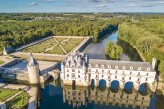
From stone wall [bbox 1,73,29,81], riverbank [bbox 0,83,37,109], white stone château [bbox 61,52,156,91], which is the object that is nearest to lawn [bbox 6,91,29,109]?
riverbank [bbox 0,83,37,109]

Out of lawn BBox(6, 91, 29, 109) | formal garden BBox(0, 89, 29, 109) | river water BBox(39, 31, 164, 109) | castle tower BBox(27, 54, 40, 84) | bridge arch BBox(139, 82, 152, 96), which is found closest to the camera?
lawn BBox(6, 91, 29, 109)

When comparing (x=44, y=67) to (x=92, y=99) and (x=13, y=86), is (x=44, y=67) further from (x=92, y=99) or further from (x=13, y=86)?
(x=92, y=99)

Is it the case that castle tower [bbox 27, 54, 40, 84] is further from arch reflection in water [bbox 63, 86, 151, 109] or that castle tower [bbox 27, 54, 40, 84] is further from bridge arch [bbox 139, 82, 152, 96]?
bridge arch [bbox 139, 82, 152, 96]

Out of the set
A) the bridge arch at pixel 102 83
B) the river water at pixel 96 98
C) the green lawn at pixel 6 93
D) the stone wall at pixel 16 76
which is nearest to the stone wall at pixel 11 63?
the stone wall at pixel 16 76

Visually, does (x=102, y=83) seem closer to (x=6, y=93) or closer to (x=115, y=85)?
(x=115, y=85)

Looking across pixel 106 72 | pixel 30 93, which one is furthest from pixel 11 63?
pixel 106 72

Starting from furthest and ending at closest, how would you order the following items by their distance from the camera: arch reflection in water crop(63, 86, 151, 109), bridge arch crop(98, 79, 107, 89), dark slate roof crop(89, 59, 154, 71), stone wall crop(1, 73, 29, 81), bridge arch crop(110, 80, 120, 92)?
stone wall crop(1, 73, 29, 81) → bridge arch crop(98, 79, 107, 89) → bridge arch crop(110, 80, 120, 92) → dark slate roof crop(89, 59, 154, 71) → arch reflection in water crop(63, 86, 151, 109)

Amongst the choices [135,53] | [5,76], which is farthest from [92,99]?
[135,53]
